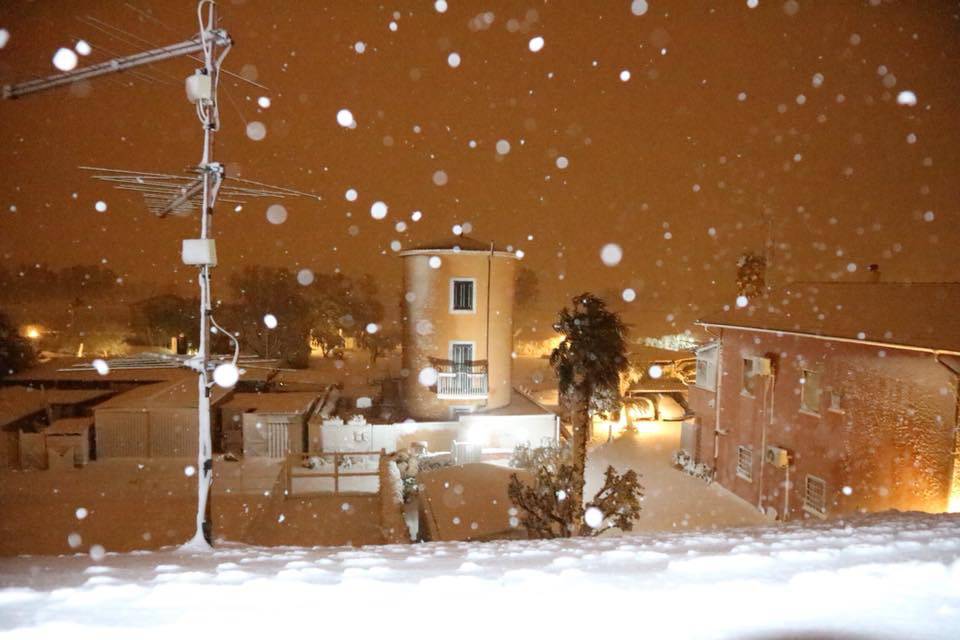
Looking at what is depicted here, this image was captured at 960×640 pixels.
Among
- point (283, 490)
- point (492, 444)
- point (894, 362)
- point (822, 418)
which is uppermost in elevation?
point (894, 362)

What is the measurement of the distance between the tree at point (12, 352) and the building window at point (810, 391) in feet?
113

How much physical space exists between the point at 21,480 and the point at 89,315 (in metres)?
66.0

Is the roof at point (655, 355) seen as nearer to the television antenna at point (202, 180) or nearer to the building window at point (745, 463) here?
the building window at point (745, 463)

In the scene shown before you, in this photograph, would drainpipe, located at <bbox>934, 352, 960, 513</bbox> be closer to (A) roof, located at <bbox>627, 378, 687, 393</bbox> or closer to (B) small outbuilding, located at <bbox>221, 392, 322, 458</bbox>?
(B) small outbuilding, located at <bbox>221, 392, 322, 458</bbox>

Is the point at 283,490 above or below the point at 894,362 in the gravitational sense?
below

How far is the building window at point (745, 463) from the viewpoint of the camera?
17000 mm

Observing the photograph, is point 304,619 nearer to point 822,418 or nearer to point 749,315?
point 822,418

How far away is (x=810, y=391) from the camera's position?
14711 mm

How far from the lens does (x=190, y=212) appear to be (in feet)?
18.2

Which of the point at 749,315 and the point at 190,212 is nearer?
the point at 190,212

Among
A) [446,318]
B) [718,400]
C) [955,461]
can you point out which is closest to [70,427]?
[446,318]

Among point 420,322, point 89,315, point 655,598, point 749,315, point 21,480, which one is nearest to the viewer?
point 655,598

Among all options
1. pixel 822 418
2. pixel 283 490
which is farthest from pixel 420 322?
pixel 822 418

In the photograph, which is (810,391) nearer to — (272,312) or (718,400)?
(718,400)
